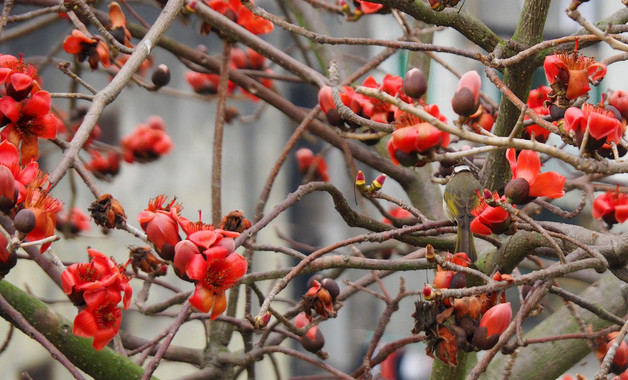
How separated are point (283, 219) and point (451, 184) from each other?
129 inches

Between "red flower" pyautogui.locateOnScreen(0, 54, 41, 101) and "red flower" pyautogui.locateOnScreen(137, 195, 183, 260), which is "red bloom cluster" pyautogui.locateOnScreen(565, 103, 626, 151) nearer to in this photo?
"red flower" pyautogui.locateOnScreen(137, 195, 183, 260)

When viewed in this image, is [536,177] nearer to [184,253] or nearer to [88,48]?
[184,253]

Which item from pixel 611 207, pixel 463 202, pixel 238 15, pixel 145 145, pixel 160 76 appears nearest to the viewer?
pixel 463 202

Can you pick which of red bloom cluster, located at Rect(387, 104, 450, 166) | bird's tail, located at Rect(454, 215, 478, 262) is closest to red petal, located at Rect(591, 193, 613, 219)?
bird's tail, located at Rect(454, 215, 478, 262)

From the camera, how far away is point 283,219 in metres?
4.82

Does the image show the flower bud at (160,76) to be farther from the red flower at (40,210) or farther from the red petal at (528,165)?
the red petal at (528,165)

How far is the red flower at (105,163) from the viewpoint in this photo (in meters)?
2.60

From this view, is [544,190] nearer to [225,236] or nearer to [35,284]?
[225,236]

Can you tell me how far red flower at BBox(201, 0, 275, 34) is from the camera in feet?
6.33

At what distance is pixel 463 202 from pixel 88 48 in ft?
2.62

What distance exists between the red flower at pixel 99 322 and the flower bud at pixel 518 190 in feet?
1.97

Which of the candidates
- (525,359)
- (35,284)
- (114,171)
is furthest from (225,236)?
(35,284)

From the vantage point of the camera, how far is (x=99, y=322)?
113 centimetres

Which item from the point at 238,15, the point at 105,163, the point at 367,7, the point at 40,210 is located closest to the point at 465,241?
the point at 367,7
